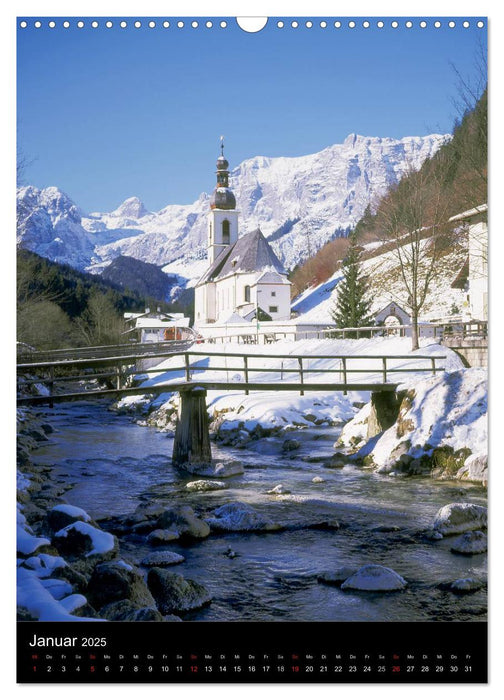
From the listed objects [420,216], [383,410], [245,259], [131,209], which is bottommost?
[383,410]

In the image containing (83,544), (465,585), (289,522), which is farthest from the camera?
(289,522)

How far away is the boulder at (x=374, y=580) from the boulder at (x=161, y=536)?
240cm

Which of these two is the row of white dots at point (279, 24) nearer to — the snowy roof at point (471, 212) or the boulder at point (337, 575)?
the snowy roof at point (471, 212)

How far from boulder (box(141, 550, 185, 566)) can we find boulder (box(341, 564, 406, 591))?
1.89m

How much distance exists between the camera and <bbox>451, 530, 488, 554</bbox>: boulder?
18.4 ft

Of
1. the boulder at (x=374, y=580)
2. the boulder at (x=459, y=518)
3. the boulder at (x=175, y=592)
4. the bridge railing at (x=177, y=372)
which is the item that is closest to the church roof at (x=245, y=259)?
the bridge railing at (x=177, y=372)

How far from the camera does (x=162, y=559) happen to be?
6652mm

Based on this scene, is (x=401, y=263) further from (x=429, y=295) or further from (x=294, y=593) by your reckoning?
(x=294, y=593)

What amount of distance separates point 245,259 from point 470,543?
1993cm

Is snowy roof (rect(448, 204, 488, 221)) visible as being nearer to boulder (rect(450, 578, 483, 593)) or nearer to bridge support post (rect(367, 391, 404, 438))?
boulder (rect(450, 578, 483, 593))

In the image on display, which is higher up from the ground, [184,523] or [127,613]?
[127,613]

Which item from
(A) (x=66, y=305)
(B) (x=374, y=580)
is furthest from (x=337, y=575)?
(A) (x=66, y=305)

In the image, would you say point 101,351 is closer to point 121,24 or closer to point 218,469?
point 218,469

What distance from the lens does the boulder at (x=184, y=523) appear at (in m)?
7.48
